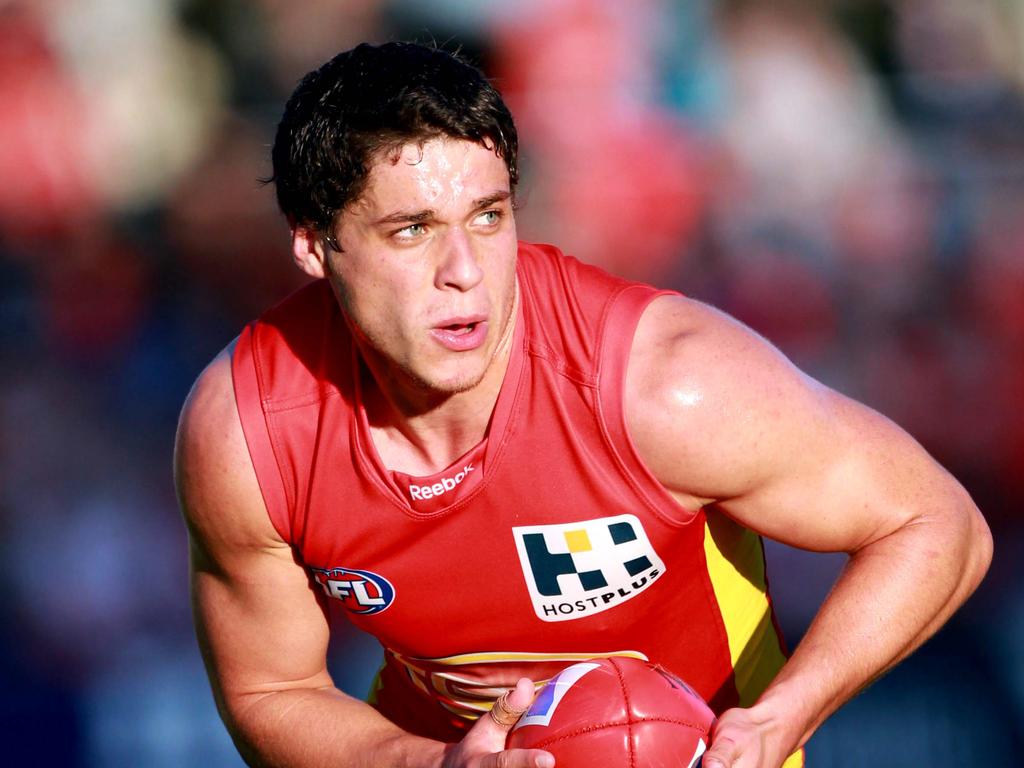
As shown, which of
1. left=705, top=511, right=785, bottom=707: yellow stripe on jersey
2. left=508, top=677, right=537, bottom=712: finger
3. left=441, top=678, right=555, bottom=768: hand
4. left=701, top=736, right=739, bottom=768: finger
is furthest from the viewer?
left=705, top=511, right=785, bottom=707: yellow stripe on jersey

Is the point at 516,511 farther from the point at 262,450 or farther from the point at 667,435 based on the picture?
the point at 262,450

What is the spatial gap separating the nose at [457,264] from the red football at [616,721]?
89cm

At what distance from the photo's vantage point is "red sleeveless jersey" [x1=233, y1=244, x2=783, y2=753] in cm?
312

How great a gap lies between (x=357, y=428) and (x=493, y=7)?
14.4ft

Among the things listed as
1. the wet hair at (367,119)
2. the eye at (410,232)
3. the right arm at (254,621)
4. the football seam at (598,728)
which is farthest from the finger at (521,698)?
the wet hair at (367,119)

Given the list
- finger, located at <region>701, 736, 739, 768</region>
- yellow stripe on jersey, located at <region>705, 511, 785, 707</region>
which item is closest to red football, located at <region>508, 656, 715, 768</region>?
finger, located at <region>701, 736, 739, 768</region>

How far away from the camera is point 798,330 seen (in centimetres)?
634

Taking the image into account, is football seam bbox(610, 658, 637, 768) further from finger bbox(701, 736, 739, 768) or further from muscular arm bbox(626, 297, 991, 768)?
muscular arm bbox(626, 297, 991, 768)

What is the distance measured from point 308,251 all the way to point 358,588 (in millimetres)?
832

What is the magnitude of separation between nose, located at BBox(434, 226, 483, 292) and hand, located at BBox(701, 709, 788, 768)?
107cm

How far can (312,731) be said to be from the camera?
3.46 m

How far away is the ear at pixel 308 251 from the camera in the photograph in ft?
10.6

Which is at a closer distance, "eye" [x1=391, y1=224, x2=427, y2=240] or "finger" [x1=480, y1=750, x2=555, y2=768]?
"finger" [x1=480, y1=750, x2=555, y2=768]

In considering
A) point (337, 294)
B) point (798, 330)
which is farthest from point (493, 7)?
point (337, 294)
